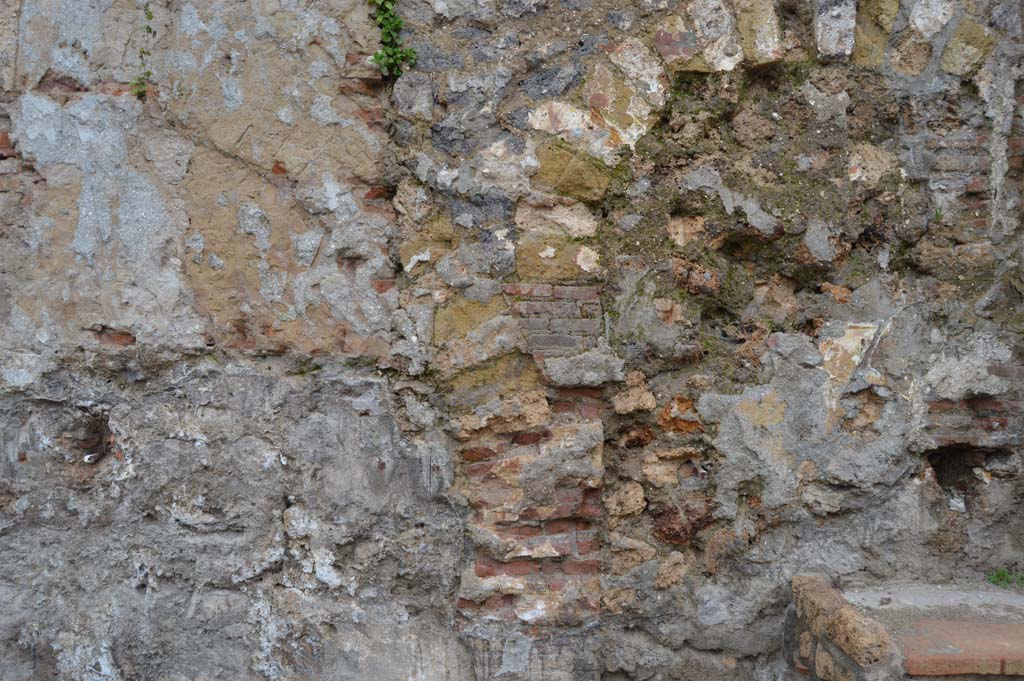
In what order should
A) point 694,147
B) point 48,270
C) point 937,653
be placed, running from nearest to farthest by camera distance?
1. point 937,653
2. point 48,270
3. point 694,147

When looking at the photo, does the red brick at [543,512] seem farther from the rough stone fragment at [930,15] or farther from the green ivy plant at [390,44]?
the rough stone fragment at [930,15]

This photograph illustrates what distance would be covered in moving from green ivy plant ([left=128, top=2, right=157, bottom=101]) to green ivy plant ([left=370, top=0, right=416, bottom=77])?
69cm

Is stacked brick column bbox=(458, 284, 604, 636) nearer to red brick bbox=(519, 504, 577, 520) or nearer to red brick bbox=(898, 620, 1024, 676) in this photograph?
red brick bbox=(519, 504, 577, 520)

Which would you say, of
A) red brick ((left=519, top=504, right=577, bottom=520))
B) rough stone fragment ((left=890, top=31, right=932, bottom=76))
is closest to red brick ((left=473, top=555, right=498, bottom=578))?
red brick ((left=519, top=504, right=577, bottom=520))

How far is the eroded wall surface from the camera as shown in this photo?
2395 millimetres

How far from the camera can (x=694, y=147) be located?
2557 millimetres

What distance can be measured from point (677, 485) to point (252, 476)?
137 cm

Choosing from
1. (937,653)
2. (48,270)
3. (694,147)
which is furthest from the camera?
(694,147)

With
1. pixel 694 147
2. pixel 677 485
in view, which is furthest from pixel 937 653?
pixel 694 147

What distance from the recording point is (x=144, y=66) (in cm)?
241

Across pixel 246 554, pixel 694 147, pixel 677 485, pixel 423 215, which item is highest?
pixel 694 147

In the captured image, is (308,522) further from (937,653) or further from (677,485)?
(937,653)

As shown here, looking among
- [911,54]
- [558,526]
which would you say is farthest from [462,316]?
[911,54]

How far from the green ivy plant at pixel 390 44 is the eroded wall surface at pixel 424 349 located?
47 mm
